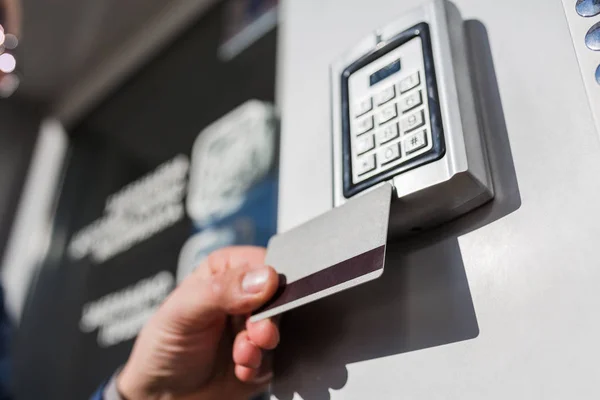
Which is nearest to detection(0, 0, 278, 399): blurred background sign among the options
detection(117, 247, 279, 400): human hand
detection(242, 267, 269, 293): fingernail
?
detection(117, 247, 279, 400): human hand

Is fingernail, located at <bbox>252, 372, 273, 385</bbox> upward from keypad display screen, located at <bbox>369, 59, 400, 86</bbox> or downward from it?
downward

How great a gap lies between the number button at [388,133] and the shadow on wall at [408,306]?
6cm

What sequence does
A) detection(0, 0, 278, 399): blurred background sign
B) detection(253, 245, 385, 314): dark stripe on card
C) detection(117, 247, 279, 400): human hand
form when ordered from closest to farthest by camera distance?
1. detection(253, 245, 385, 314): dark stripe on card
2. detection(117, 247, 279, 400): human hand
3. detection(0, 0, 278, 399): blurred background sign

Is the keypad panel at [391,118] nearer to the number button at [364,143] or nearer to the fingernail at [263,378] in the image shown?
the number button at [364,143]

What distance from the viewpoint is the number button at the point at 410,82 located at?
37 centimetres

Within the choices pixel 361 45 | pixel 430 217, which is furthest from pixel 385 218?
pixel 361 45

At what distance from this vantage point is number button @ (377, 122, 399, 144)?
365 millimetres

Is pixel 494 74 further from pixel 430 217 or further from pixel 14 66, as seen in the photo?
pixel 14 66

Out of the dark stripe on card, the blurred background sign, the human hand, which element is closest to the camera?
the dark stripe on card

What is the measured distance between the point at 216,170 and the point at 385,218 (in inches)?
31.1

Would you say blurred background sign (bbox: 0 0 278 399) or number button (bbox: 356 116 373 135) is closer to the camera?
number button (bbox: 356 116 373 135)

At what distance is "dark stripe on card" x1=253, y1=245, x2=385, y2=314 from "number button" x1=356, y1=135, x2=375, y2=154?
9 cm

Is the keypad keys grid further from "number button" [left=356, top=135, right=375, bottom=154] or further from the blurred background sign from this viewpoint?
the blurred background sign

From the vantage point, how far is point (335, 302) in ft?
1.32
